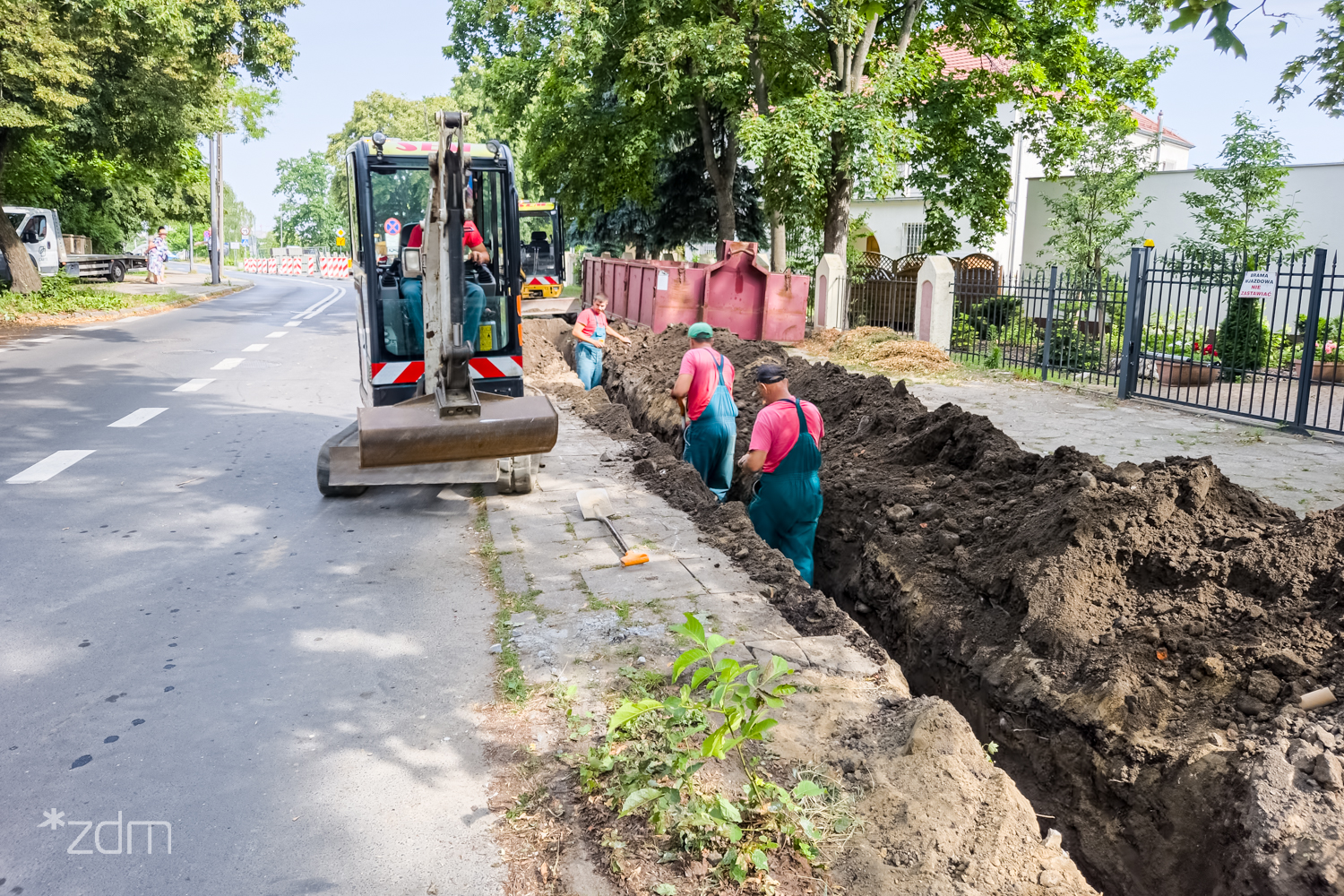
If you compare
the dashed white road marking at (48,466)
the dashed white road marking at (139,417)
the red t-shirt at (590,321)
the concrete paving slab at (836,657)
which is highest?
the red t-shirt at (590,321)

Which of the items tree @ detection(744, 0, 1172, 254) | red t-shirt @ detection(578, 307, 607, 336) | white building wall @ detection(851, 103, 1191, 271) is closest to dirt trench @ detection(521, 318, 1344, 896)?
red t-shirt @ detection(578, 307, 607, 336)

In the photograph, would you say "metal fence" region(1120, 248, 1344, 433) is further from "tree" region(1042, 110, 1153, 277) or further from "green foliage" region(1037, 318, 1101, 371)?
"tree" region(1042, 110, 1153, 277)

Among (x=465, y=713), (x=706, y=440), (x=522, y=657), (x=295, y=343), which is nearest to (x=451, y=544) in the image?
(x=522, y=657)

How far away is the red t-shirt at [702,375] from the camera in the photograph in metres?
9.02

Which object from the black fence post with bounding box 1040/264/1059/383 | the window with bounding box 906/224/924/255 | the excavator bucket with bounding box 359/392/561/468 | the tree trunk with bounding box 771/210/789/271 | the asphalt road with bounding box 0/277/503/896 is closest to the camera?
the asphalt road with bounding box 0/277/503/896

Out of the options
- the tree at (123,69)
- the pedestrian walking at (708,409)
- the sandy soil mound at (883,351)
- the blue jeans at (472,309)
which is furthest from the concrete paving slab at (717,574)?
the tree at (123,69)

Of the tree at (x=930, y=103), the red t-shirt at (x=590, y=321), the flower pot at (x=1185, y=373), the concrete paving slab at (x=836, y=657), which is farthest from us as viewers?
the tree at (x=930, y=103)

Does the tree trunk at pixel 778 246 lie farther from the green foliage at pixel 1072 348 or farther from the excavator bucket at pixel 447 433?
the excavator bucket at pixel 447 433

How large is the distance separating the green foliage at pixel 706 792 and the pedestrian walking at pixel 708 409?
5483 millimetres

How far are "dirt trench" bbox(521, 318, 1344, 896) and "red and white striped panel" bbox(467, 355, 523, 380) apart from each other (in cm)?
216

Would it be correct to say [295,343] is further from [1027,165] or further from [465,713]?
[1027,165]

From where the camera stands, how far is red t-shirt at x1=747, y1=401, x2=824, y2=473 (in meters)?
7.19

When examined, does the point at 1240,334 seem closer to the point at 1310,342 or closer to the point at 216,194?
the point at 1310,342

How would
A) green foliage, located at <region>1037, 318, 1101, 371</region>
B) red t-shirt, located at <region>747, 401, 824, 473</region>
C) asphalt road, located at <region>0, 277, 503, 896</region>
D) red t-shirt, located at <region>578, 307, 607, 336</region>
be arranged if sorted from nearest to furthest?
asphalt road, located at <region>0, 277, 503, 896</region> → red t-shirt, located at <region>747, 401, 824, 473</region> → red t-shirt, located at <region>578, 307, 607, 336</region> → green foliage, located at <region>1037, 318, 1101, 371</region>
